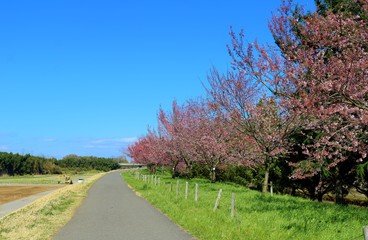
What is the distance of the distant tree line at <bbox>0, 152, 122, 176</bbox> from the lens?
389ft

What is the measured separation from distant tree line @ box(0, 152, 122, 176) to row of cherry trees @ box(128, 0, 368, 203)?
8078 centimetres

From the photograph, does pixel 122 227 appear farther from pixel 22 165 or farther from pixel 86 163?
pixel 86 163

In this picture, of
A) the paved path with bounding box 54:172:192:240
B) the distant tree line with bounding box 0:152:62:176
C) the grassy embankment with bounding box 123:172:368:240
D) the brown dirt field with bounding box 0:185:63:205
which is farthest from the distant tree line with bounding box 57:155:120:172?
the grassy embankment with bounding box 123:172:368:240

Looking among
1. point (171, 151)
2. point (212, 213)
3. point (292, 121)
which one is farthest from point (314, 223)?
point (171, 151)

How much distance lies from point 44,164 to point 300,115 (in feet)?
421

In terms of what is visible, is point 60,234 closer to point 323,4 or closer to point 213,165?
point 323,4

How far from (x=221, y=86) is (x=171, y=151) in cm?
2089

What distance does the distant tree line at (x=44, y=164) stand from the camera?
4668 inches

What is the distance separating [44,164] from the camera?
436ft

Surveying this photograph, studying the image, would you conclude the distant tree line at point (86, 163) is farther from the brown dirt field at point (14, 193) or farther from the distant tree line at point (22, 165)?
the brown dirt field at point (14, 193)

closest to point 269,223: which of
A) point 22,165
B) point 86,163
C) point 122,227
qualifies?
point 122,227

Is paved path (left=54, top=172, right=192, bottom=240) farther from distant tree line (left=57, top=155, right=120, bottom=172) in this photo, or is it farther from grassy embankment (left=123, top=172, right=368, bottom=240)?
distant tree line (left=57, top=155, right=120, bottom=172)

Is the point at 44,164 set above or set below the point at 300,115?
above

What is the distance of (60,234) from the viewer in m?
11.2
